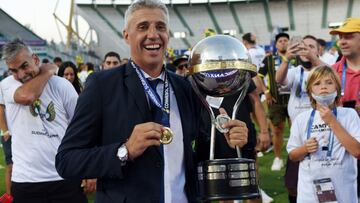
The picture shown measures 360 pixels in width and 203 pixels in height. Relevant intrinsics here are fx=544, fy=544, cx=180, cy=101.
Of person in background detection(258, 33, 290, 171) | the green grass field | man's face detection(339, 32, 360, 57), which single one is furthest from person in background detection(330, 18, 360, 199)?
the green grass field

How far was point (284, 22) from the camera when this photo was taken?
52344 millimetres

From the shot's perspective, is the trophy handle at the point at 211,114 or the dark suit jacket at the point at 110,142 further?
the trophy handle at the point at 211,114

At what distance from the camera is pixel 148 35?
7.18ft

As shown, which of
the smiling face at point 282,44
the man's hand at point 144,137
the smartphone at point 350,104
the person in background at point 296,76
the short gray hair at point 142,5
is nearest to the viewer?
the man's hand at point 144,137

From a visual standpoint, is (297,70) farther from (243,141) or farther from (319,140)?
(243,141)

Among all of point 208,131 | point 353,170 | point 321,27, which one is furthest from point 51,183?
point 321,27

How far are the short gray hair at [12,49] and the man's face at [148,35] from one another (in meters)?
1.99

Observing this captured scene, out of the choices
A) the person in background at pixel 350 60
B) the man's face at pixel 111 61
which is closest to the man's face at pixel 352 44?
the person in background at pixel 350 60

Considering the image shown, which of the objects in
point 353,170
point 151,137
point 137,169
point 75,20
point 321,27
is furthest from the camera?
point 75,20

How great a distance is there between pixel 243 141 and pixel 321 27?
165 feet

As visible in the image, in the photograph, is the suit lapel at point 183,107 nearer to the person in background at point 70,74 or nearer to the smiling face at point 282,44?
the person in background at point 70,74

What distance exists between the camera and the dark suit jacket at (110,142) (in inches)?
83.8

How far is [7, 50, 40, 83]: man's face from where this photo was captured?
3.98 metres

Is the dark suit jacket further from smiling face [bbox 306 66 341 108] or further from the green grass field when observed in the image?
the green grass field
